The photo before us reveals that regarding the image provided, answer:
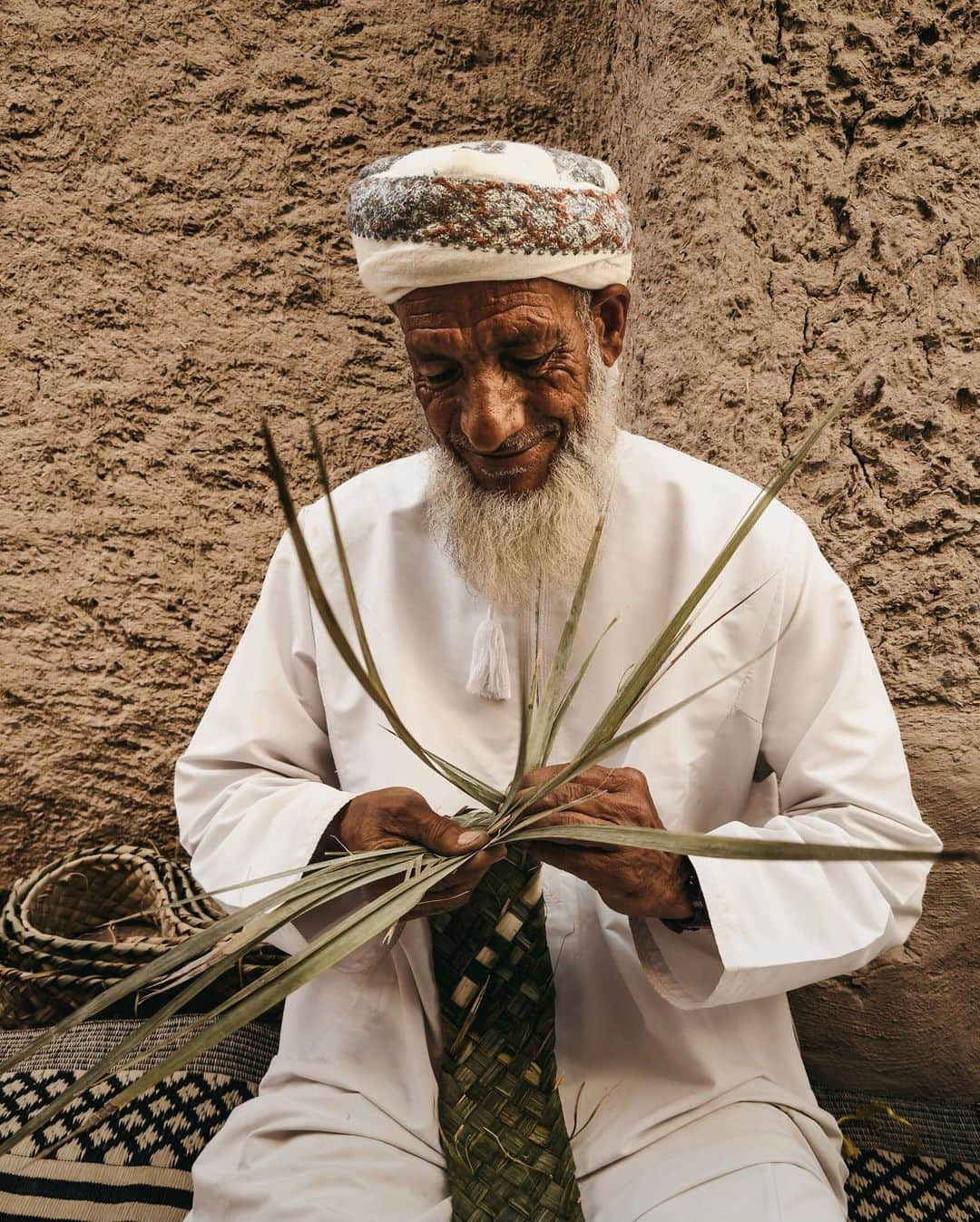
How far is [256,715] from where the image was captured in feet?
7.14

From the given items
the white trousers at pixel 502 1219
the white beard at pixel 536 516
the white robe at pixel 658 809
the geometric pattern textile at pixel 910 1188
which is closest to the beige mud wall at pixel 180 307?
the white beard at pixel 536 516

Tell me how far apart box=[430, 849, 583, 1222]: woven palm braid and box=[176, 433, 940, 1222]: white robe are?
54mm

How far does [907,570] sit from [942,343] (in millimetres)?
548

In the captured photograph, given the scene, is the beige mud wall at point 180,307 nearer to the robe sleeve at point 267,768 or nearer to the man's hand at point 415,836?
the robe sleeve at point 267,768

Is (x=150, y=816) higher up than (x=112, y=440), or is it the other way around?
(x=112, y=440)

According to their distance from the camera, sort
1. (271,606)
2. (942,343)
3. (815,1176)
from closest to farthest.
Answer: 1. (815,1176)
2. (271,606)
3. (942,343)

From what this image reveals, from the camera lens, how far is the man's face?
6.50ft

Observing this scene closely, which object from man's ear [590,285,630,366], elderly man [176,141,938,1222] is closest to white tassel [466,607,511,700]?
elderly man [176,141,938,1222]

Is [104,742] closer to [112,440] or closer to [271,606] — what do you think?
[112,440]

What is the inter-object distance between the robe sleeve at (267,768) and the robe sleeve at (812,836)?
2.05ft

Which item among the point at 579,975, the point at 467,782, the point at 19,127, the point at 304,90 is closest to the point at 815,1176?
the point at 579,975

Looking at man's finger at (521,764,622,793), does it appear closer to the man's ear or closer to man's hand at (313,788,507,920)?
man's hand at (313,788,507,920)

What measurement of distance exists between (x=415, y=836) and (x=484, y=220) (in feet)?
3.59

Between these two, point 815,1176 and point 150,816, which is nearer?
point 815,1176
